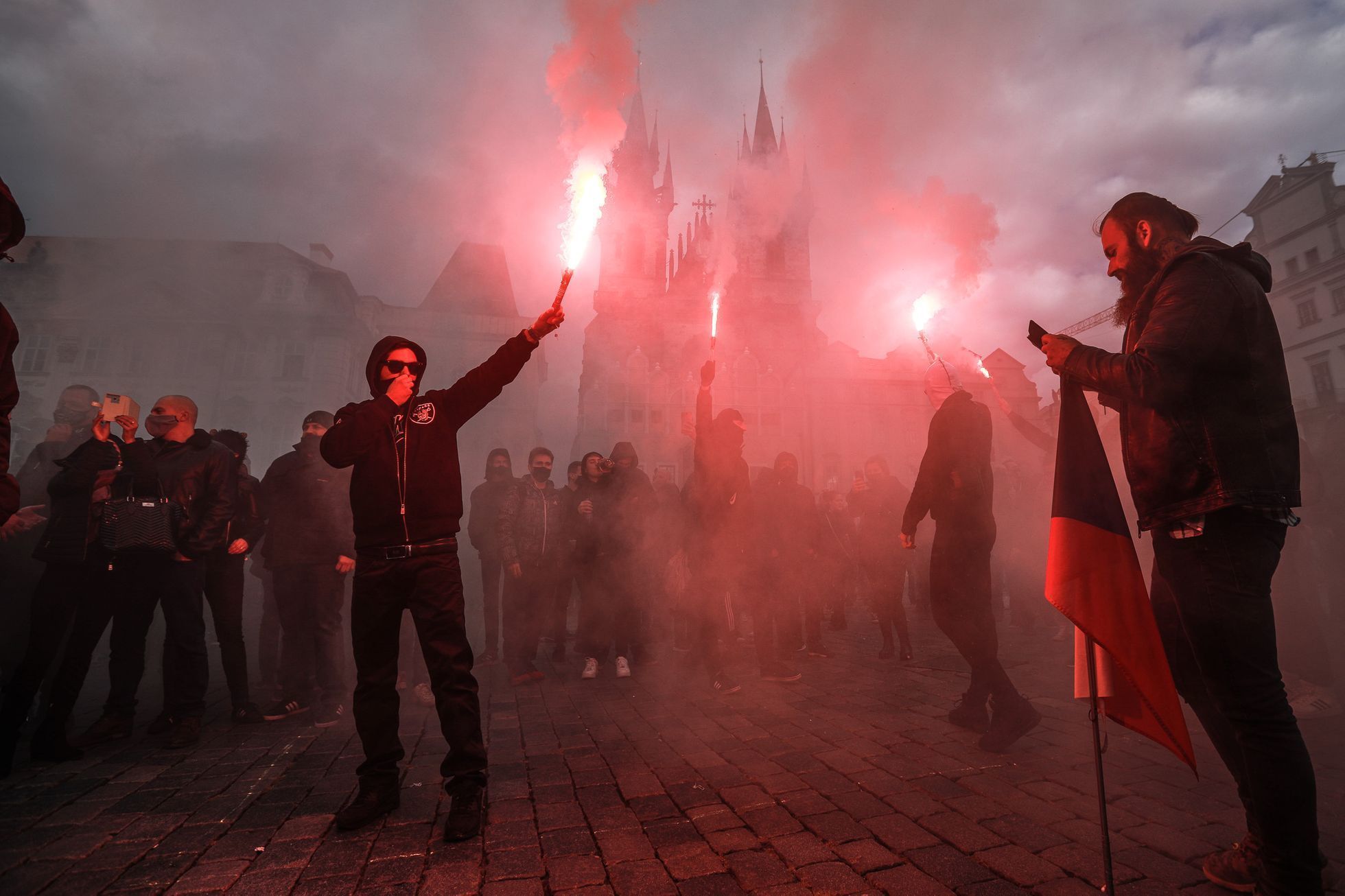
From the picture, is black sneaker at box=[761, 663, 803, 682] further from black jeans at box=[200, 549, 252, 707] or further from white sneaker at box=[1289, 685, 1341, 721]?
black jeans at box=[200, 549, 252, 707]

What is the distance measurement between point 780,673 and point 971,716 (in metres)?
1.79

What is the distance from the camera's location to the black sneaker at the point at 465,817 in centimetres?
232

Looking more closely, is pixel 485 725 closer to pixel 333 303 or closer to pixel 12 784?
pixel 12 784

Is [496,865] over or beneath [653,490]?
beneath

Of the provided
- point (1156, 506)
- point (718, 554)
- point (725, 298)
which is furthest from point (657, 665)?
point (725, 298)

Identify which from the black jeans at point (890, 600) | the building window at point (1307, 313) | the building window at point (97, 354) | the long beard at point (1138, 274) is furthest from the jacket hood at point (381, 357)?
the building window at point (1307, 313)

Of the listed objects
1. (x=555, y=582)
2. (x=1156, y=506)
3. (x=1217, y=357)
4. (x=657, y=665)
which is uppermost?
(x=1217, y=357)

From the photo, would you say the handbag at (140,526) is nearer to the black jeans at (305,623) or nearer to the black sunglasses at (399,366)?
the black jeans at (305,623)

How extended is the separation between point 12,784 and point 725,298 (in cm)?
3014

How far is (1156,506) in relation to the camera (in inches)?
82.1

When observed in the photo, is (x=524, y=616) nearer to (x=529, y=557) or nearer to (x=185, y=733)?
(x=529, y=557)

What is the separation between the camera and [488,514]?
6211 millimetres

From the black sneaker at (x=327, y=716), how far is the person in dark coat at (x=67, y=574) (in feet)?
3.86

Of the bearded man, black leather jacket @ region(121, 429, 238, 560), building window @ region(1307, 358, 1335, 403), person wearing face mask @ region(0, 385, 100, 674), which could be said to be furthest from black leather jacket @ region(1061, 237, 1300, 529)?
building window @ region(1307, 358, 1335, 403)
